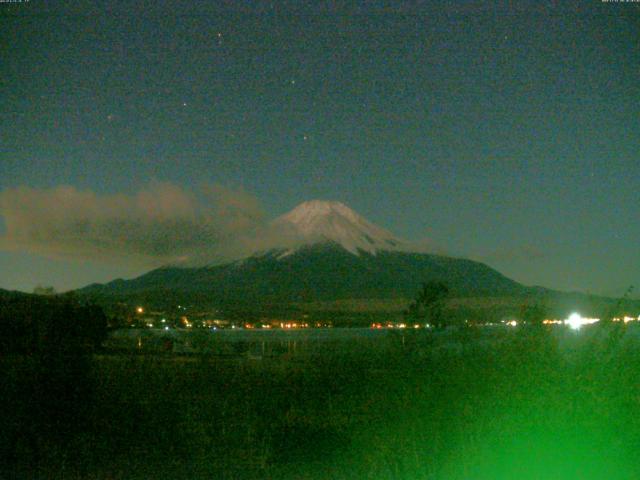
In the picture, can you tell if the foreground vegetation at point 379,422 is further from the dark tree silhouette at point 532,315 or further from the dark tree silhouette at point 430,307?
the dark tree silhouette at point 430,307

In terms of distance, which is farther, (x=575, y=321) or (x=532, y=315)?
(x=532, y=315)

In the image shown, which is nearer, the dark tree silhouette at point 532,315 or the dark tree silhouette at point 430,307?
the dark tree silhouette at point 532,315

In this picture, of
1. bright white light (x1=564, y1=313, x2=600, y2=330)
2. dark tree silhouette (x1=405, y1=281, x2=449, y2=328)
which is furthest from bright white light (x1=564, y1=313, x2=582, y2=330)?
dark tree silhouette (x1=405, y1=281, x2=449, y2=328)

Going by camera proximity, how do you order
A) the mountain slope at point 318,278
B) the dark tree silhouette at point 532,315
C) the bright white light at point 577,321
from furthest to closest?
the mountain slope at point 318,278 < the dark tree silhouette at point 532,315 < the bright white light at point 577,321

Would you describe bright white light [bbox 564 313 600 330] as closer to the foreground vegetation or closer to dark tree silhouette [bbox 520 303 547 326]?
dark tree silhouette [bbox 520 303 547 326]

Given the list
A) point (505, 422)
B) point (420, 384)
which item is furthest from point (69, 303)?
point (505, 422)

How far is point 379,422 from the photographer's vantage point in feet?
41.7

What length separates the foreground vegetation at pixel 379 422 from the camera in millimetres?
10070

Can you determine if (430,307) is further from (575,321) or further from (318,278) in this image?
(318,278)

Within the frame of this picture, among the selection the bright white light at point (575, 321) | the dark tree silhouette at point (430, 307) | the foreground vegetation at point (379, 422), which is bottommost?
the foreground vegetation at point (379, 422)

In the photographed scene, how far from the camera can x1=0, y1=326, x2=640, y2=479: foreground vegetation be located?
396 inches

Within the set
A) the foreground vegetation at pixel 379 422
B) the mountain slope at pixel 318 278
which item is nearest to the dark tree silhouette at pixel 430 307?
the foreground vegetation at pixel 379 422

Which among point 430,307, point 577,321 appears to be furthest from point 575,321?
point 430,307

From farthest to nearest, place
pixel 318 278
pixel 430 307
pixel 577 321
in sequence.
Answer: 1. pixel 318 278
2. pixel 430 307
3. pixel 577 321
